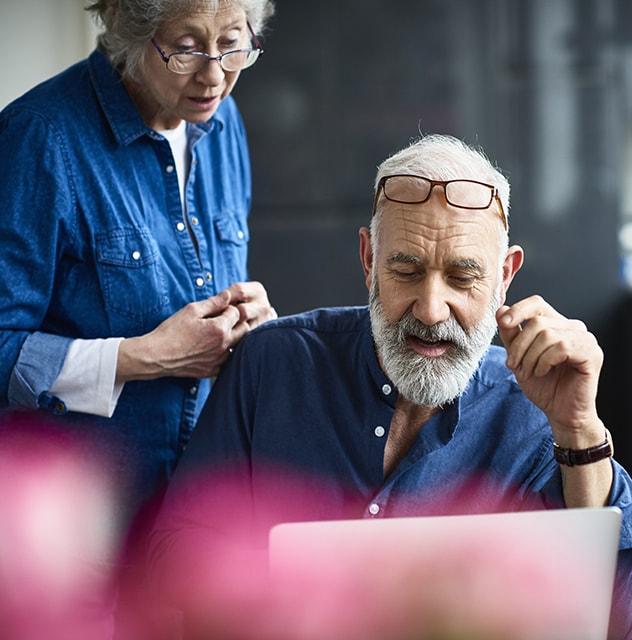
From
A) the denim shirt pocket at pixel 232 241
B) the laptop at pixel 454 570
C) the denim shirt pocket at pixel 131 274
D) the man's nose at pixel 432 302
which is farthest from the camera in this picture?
the denim shirt pocket at pixel 232 241

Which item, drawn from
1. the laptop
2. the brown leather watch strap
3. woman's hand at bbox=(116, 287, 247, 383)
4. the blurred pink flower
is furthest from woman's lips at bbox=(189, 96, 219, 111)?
the laptop

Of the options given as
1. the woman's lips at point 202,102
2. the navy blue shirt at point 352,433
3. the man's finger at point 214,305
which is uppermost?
the woman's lips at point 202,102

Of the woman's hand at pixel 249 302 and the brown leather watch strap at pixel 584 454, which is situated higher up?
the woman's hand at pixel 249 302

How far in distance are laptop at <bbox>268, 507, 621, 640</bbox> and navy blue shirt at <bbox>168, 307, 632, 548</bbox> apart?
1.79 ft

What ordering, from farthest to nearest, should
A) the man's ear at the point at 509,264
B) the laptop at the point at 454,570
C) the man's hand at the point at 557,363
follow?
1. the man's ear at the point at 509,264
2. the man's hand at the point at 557,363
3. the laptop at the point at 454,570

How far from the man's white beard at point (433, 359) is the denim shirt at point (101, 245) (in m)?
0.50

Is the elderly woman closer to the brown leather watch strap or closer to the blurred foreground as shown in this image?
the blurred foreground

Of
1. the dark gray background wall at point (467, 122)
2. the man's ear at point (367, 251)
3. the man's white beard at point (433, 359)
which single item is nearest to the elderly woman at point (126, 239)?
the man's ear at point (367, 251)

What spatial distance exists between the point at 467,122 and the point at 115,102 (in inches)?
93.7

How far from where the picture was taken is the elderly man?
1.83 meters

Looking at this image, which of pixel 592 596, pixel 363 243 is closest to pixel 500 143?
pixel 363 243

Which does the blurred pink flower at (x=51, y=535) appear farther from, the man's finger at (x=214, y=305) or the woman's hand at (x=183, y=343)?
the man's finger at (x=214, y=305)

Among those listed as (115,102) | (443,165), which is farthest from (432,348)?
(115,102)

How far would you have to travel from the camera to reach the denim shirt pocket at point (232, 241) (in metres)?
2.36
